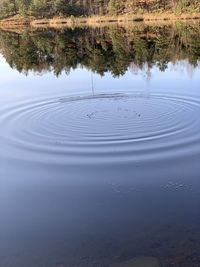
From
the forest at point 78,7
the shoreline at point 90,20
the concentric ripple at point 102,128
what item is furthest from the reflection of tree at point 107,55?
the forest at point 78,7

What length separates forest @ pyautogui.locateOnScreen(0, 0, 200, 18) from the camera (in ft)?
253

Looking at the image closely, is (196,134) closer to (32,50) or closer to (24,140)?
(24,140)

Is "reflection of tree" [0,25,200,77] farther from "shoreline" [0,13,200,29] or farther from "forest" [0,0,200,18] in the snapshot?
"forest" [0,0,200,18]

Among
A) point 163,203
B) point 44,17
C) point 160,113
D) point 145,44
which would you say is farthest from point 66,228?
point 44,17

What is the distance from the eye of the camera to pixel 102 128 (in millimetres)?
13297

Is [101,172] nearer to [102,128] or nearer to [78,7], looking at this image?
[102,128]

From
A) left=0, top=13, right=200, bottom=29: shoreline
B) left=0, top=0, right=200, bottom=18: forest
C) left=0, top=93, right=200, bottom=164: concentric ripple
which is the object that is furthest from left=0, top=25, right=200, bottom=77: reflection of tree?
left=0, top=0, right=200, bottom=18: forest

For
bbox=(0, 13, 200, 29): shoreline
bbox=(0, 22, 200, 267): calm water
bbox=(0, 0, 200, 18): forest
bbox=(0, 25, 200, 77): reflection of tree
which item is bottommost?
bbox=(0, 22, 200, 267): calm water

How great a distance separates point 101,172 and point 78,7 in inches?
3092

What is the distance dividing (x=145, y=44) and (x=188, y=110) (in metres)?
20.7

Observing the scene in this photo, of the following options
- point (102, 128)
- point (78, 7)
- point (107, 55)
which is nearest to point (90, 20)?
point (78, 7)

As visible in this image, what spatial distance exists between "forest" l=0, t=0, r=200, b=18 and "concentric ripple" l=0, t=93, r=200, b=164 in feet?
194

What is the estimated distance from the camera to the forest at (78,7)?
77062 millimetres

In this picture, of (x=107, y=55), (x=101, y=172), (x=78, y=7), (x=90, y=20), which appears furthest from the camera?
(x=78, y=7)
